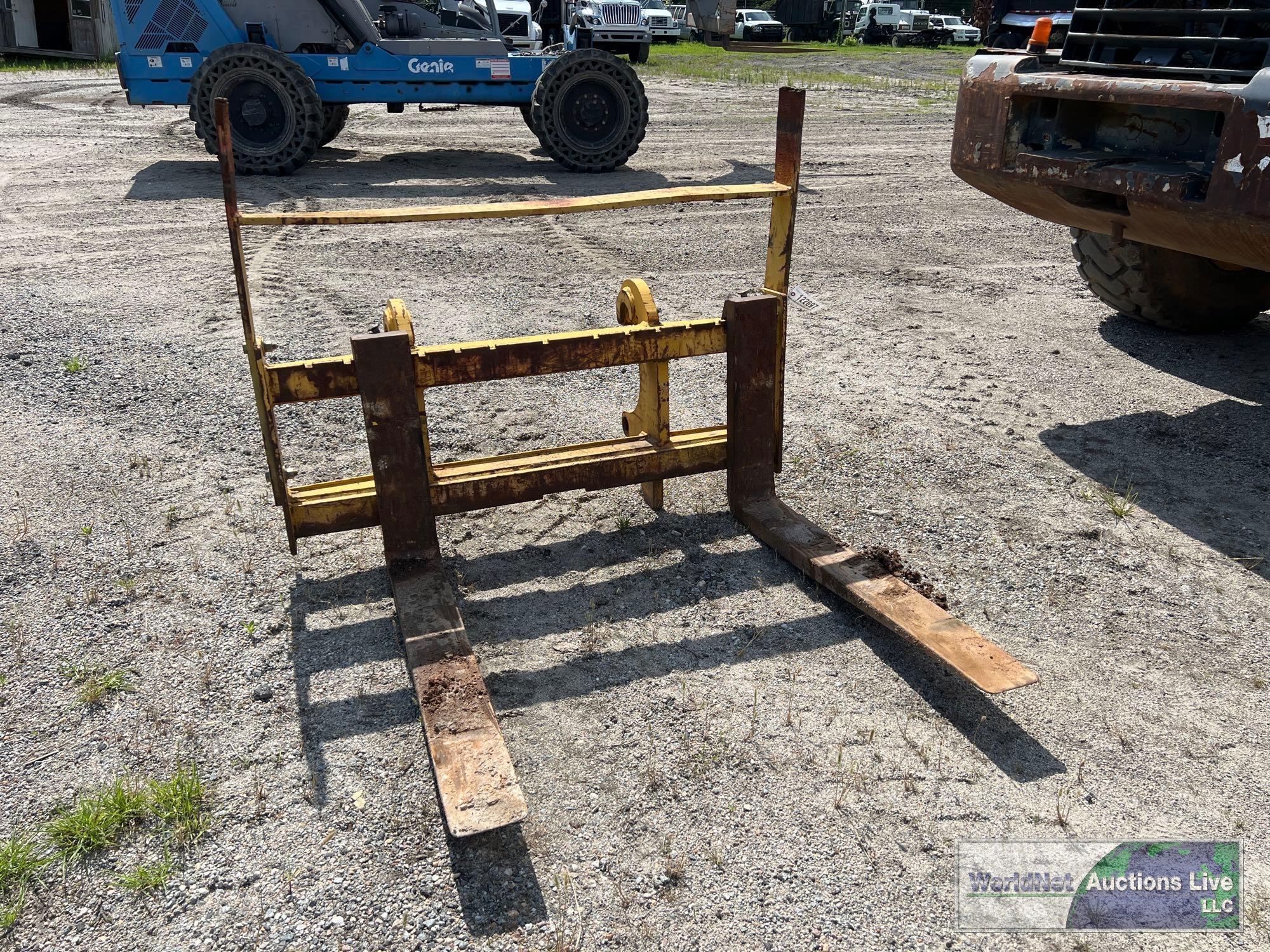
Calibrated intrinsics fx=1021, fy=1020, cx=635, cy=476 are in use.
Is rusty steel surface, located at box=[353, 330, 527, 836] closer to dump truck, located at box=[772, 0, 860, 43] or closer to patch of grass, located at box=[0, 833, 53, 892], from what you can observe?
patch of grass, located at box=[0, 833, 53, 892]

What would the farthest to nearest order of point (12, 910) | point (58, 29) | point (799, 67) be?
1. point (58, 29)
2. point (799, 67)
3. point (12, 910)

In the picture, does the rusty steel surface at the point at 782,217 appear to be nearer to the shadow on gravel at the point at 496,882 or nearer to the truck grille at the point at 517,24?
the shadow on gravel at the point at 496,882

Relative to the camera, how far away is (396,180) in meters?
10.4

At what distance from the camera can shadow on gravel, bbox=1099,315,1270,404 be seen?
4957 millimetres

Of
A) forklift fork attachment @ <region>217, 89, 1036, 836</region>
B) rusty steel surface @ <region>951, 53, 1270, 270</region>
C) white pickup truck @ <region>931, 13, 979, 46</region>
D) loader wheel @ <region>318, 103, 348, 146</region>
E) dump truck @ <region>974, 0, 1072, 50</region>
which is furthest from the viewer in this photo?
white pickup truck @ <region>931, 13, 979, 46</region>

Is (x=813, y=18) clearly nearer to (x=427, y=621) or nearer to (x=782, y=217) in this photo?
(x=782, y=217)

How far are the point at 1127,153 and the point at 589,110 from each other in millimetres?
7362

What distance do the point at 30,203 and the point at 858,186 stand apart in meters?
7.46

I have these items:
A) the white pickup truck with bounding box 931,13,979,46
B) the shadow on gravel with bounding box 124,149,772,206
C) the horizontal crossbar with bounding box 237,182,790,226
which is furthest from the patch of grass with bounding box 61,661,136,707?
the white pickup truck with bounding box 931,13,979,46

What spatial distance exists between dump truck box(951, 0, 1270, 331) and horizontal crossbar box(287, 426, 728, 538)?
1.80m

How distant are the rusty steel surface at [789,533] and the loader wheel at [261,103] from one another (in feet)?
26.3

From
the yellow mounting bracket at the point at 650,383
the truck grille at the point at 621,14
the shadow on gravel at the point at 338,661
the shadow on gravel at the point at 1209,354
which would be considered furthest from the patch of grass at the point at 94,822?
the truck grille at the point at 621,14

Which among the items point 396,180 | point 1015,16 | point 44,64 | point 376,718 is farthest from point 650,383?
point 44,64

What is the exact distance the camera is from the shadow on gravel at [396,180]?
372 inches
